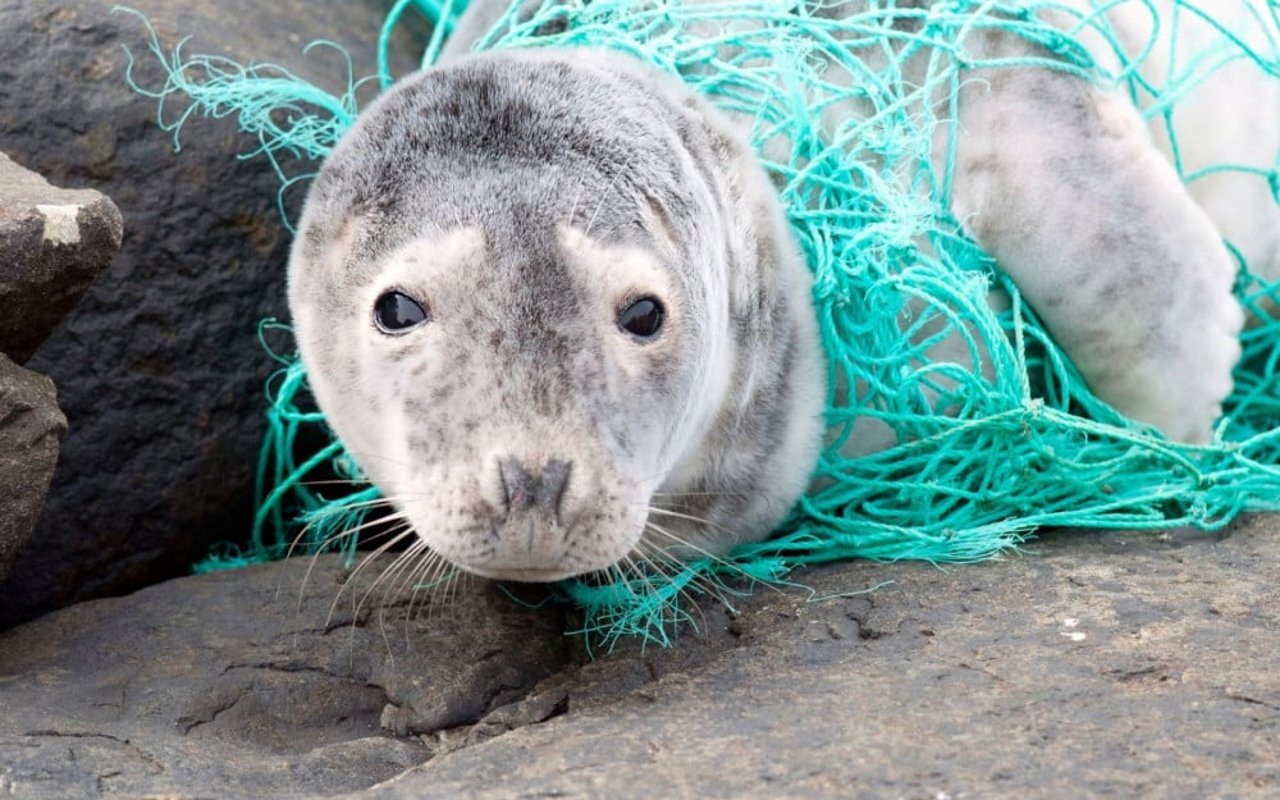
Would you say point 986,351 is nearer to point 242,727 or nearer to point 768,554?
point 768,554

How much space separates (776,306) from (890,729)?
1072 mm

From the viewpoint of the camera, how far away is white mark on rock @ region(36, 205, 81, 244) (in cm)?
277

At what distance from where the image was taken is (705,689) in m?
2.55

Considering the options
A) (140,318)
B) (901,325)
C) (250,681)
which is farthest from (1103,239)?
(140,318)

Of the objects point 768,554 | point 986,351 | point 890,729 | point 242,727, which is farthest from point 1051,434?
point 242,727

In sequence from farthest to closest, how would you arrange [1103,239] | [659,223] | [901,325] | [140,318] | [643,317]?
1. [140,318]
2. [901,325]
3. [1103,239]
4. [659,223]
5. [643,317]

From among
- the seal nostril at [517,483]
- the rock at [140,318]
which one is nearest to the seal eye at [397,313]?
the seal nostril at [517,483]

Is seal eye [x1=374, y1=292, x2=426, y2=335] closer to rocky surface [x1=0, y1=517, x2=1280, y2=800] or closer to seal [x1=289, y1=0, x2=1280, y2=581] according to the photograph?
seal [x1=289, y1=0, x2=1280, y2=581]

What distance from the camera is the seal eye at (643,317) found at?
259cm

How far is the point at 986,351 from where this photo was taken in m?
3.44

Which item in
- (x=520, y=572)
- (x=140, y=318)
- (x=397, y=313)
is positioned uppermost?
(x=397, y=313)

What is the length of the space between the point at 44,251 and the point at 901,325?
5.73ft

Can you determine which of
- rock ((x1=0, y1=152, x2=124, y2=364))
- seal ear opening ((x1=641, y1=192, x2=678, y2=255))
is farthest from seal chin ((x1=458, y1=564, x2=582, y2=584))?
rock ((x1=0, y1=152, x2=124, y2=364))

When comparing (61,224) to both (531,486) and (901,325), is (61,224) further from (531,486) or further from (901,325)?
(901,325)
